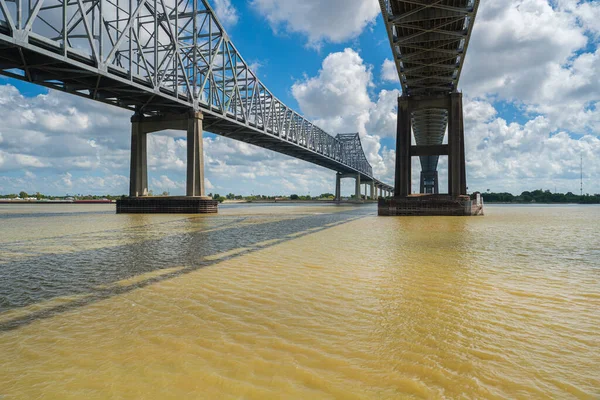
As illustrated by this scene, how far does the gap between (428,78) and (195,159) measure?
23.2 meters

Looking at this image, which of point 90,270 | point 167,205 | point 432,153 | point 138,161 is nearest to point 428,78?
point 432,153

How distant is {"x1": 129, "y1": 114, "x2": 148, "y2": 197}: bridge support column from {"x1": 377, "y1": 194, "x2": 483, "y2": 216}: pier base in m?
25.1

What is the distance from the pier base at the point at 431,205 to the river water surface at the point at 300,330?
74.7 feet

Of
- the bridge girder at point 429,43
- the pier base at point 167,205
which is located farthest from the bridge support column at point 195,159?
the bridge girder at point 429,43

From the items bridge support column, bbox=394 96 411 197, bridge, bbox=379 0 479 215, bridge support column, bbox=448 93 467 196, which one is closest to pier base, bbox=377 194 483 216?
bridge, bbox=379 0 479 215

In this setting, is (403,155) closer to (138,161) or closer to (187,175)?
(187,175)

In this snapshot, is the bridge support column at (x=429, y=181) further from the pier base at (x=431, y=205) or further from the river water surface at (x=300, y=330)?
the river water surface at (x=300, y=330)

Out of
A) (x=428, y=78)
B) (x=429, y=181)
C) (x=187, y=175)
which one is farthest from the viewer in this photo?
(x=429, y=181)

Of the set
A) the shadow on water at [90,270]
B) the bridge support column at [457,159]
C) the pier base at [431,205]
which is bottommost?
the shadow on water at [90,270]

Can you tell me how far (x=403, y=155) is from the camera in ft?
111

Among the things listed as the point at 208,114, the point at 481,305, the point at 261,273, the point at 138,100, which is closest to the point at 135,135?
the point at 138,100

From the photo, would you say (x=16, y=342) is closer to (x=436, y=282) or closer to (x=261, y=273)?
(x=261, y=273)

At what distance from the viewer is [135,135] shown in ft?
129

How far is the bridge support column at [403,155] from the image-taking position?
3356 cm
